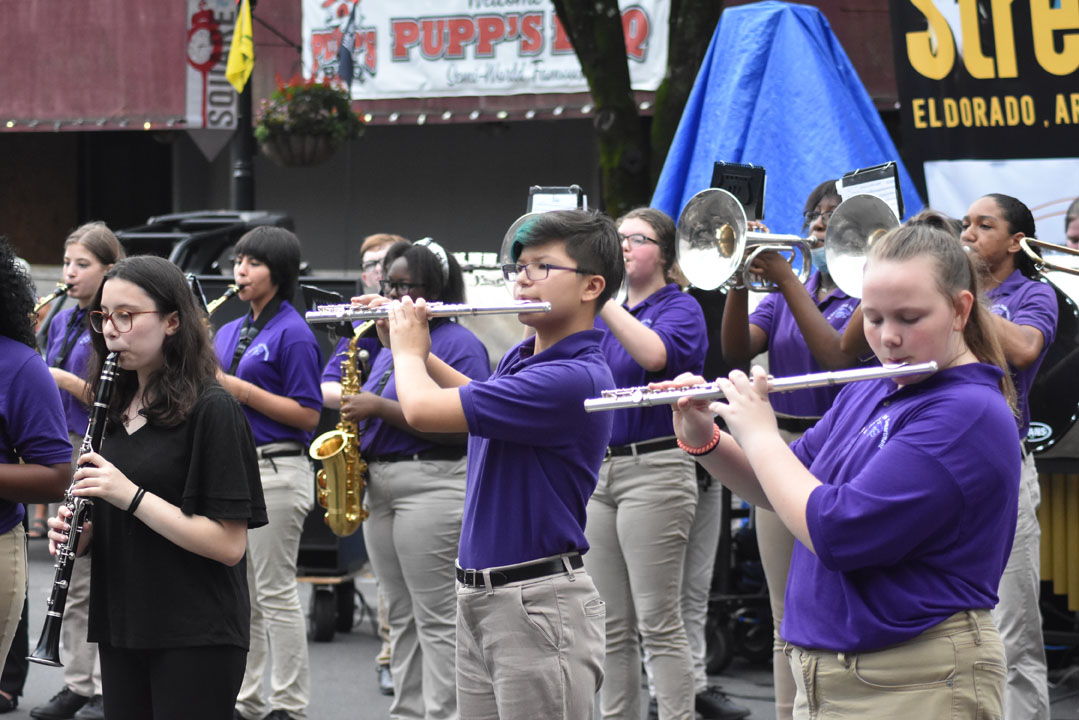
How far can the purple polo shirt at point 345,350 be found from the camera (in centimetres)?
572

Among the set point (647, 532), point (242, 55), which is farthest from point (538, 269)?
point (242, 55)

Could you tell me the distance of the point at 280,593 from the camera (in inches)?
213

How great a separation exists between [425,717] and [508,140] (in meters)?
10.1

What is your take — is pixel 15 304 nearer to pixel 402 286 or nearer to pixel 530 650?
pixel 402 286

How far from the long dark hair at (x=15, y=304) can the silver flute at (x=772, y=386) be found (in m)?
1.91

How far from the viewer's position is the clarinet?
10.4 ft

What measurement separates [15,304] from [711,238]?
2417 mm

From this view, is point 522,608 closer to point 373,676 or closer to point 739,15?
point 373,676

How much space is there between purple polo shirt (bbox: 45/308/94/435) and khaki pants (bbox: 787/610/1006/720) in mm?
4015

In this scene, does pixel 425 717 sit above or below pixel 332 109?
below

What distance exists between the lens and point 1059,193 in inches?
250

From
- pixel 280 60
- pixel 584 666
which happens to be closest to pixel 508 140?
pixel 280 60

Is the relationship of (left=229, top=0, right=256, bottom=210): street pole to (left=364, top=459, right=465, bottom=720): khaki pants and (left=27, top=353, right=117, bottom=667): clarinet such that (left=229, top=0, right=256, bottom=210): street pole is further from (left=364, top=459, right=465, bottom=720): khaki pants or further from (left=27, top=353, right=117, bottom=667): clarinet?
(left=27, top=353, right=117, bottom=667): clarinet

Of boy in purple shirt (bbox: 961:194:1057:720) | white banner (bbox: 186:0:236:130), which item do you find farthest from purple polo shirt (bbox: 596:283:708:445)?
white banner (bbox: 186:0:236:130)
